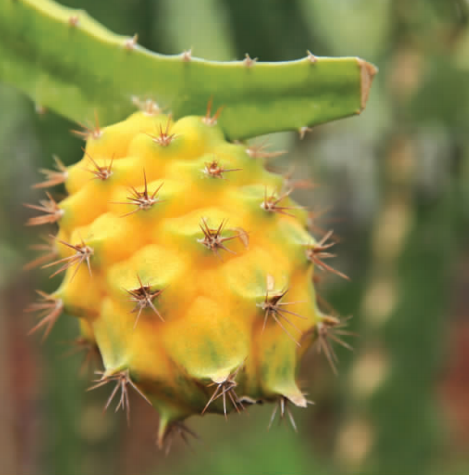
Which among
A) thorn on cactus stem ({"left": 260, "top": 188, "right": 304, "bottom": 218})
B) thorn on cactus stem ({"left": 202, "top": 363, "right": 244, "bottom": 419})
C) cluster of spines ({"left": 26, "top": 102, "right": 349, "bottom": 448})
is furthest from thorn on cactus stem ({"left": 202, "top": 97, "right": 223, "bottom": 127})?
thorn on cactus stem ({"left": 202, "top": 363, "right": 244, "bottom": 419})

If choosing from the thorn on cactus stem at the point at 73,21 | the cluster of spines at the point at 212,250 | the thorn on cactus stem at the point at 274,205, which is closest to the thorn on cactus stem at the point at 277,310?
the cluster of spines at the point at 212,250

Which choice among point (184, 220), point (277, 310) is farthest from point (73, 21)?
point (277, 310)

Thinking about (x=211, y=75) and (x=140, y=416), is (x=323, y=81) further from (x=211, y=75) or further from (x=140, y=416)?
(x=140, y=416)

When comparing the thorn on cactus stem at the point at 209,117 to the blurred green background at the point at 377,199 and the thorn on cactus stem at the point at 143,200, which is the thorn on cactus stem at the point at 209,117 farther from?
the blurred green background at the point at 377,199

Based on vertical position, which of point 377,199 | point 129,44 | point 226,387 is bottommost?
point 377,199

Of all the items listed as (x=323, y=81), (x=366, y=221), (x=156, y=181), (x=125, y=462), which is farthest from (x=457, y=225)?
(x=125, y=462)

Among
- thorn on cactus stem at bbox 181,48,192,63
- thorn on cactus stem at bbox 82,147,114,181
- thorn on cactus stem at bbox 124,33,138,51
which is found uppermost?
thorn on cactus stem at bbox 181,48,192,63

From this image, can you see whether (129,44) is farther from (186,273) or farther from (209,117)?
(186,273)

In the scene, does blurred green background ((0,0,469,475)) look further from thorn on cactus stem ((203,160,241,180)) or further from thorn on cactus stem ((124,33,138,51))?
thorn on cactus stem ((203,160,241,180))
